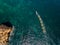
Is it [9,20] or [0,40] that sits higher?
[9,20]

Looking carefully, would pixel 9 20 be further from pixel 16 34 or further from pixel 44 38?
pixel 44 38

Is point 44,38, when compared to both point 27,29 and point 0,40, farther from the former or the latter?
point 0,40

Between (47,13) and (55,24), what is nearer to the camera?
(55,24)

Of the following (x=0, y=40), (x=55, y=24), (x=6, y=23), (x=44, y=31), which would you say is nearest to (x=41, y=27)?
(x=44, y=31)

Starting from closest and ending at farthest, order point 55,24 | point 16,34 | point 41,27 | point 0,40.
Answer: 1. point 0,40
2. point 16,34
3. point 41,27
4. point 55,24

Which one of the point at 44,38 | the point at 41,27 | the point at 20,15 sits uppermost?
the point at 20,15

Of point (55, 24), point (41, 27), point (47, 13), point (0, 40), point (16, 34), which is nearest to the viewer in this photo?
point (0, 40)
